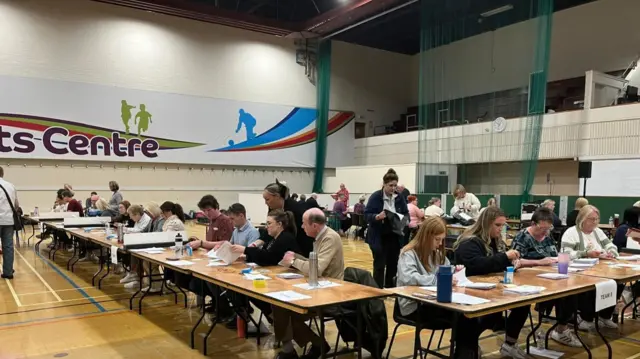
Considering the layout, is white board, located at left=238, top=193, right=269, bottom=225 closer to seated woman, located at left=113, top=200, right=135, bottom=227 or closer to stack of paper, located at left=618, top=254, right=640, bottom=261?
seated woman, located at left=113, top=200, right=135, bottom=227

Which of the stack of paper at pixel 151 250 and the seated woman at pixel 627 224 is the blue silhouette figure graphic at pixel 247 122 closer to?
the stack of paper at pixel 151 250

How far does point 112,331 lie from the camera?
14.1 feet

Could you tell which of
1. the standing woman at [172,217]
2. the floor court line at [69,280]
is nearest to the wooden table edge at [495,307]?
the standing woman at [172,217]

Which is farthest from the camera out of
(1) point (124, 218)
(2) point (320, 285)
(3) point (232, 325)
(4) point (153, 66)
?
(4) point (153, 66)

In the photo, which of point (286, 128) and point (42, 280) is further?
point (286, 128)

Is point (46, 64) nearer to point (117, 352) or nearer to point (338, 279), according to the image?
point (117, 352)

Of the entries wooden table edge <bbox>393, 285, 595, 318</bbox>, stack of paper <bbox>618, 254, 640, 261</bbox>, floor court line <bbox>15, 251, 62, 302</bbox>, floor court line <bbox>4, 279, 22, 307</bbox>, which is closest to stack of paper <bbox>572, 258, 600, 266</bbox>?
stack of paper <bbox>618, 254, 640, 261</bbox>

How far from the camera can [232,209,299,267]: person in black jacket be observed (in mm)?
3838

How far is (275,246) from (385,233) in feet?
5.53

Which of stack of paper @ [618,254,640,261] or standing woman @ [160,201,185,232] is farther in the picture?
standing woman @ [160,201,185,232]

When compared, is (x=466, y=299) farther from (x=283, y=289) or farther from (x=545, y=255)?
(x=545, y=255)

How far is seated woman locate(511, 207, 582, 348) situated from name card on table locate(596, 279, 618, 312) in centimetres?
34

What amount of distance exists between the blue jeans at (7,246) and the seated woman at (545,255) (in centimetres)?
624

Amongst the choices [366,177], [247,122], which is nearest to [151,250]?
[366,177]
